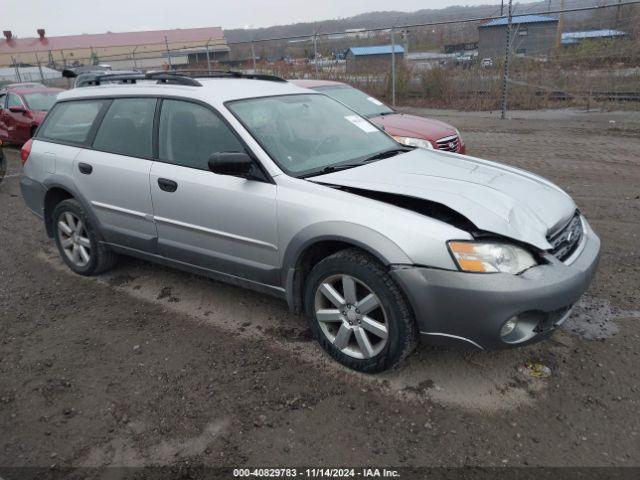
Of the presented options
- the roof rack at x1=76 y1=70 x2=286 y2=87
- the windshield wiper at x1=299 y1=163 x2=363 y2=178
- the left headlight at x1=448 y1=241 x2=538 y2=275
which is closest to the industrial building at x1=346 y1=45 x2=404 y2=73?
the roof rack at x1=76 y1=70 x2=286 y2=87

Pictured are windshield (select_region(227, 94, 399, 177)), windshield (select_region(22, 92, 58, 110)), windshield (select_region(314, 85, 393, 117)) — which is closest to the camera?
windshield (select_region(227, 94, 399, 177))

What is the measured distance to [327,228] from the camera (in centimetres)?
309

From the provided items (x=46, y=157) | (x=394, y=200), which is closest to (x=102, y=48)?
(x=46, y=157)

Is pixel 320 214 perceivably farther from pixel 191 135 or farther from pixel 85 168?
Result: pixel 85 168

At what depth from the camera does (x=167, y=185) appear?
3.88 meters

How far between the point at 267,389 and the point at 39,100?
1167cm

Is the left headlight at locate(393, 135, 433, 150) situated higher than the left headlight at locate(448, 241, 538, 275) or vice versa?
the left headlight at locate(448, 241, 538, 275)

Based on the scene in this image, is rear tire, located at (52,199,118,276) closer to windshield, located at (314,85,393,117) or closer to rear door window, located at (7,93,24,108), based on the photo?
windshield, located at (314,85,393,117)

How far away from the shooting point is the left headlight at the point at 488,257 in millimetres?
2727

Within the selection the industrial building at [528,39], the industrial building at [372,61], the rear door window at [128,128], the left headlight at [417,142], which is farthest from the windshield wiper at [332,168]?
the industrial building at [528,39]

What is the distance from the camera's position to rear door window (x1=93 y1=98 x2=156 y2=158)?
13.6 feet

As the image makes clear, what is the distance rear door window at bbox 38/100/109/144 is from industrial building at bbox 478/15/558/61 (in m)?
14.0

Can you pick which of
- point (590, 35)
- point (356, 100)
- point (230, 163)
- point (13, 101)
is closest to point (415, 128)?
point (356, 100)

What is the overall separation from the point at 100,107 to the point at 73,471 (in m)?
3.13
